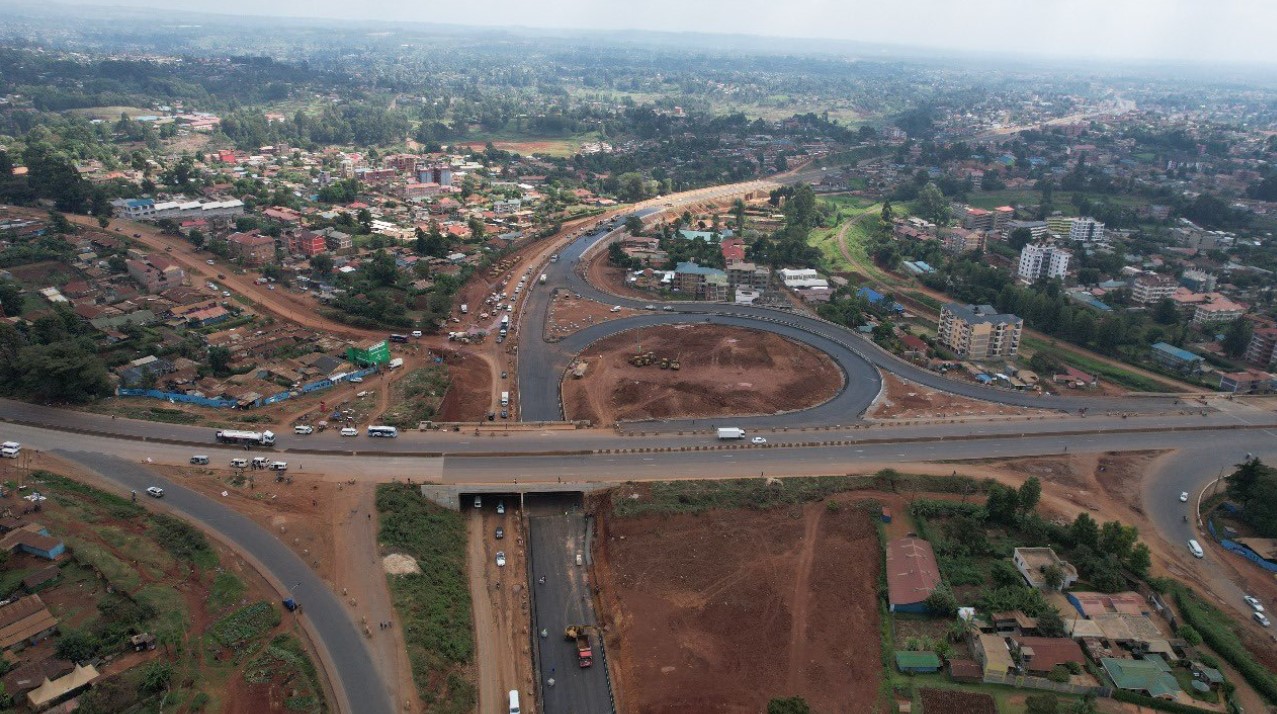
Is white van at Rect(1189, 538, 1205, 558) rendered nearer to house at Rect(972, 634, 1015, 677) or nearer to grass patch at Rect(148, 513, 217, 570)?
house at Rect(972, 634, 1015, 677)

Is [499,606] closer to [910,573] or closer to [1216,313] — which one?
[910,573]

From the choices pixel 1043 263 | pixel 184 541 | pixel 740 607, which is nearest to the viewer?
pixel 184 541

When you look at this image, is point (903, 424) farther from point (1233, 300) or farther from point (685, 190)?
point (685, 190)

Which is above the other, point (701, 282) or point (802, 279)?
point (701, 282)

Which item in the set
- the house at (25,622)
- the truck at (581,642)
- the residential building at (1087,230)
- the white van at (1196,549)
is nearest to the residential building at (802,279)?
the residential building at (1087,230)

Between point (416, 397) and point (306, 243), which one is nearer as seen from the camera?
point (416, 397)

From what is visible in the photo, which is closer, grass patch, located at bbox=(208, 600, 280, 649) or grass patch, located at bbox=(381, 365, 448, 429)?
grass patch, located at bbox=(208, 600, 280, 649)

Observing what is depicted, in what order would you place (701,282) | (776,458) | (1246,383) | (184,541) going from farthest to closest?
(701,282)
(1246,383)
(776,458)
(184,541)

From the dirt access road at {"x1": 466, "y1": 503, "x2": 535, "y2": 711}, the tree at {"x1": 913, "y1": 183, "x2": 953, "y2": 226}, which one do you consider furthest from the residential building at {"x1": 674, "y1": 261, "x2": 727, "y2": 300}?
the tree at {"x1": 913, "y1": 183, "x2": 953, "y2": 226}

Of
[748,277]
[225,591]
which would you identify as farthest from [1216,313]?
[225,591]
